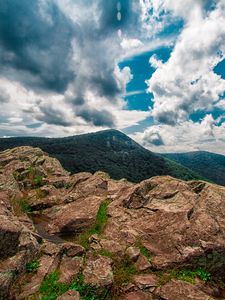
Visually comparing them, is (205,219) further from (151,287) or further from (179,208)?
(151,287)

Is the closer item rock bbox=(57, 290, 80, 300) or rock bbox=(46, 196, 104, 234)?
rock bbox=(57, 290, 80, 300)

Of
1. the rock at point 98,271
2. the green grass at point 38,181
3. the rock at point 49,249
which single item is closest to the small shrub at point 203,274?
the rock at point 98,271

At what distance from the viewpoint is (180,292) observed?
43.5 feet

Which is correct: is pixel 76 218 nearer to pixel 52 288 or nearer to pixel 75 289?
pixel 52 288

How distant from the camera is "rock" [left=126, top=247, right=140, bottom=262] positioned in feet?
51.8

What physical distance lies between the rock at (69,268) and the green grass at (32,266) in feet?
5.15

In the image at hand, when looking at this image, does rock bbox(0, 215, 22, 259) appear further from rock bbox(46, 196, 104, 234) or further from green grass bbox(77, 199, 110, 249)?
rock bbox(46, 196, 104, 234)

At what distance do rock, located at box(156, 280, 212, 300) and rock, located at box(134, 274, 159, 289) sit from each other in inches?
22.4

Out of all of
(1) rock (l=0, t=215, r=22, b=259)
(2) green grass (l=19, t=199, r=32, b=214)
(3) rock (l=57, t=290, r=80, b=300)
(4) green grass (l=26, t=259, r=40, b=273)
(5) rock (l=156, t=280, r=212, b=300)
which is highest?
(1) rock (l=0, t=215, r=22, b=259)

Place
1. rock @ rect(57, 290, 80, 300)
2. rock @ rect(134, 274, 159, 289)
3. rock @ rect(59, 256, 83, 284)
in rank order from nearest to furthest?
rock @ rect(57, 290, 80, 300) < rock @ rect(59, 256, 83, 284) < rock @ rect(134, 274, 159, 289)

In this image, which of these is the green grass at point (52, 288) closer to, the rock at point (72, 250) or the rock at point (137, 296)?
the rock at point (72, 250)

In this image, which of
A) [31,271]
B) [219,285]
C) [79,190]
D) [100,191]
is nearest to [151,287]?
[219,285]

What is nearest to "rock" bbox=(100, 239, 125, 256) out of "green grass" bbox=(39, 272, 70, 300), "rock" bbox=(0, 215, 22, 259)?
"green grass" bbox=(39, 272, 70, 300)

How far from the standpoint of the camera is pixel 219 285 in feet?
49.1
